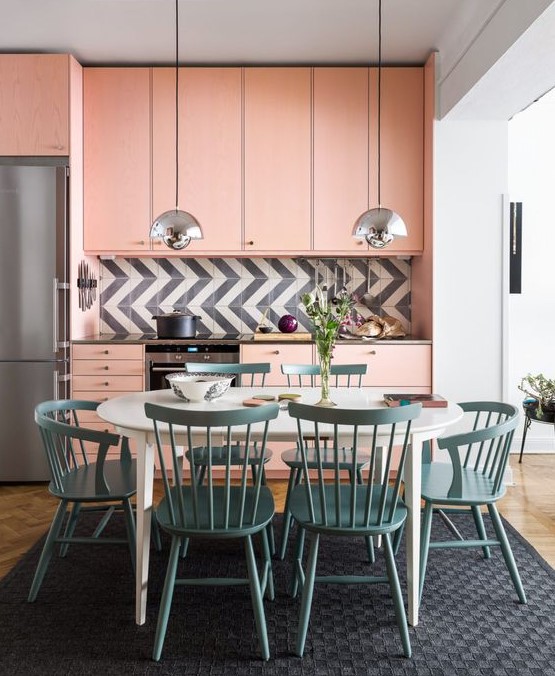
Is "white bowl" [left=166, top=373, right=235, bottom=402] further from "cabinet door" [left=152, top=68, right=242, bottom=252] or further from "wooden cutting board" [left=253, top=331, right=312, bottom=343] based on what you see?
"cabinet door" [left=152, top=68, right=242, bottom=252]

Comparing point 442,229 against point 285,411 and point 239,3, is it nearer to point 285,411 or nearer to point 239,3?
point 239,3

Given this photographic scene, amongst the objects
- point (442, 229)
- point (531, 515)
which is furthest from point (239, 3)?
point (531, 515)

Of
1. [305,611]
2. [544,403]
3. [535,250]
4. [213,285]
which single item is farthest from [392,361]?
[305,611]

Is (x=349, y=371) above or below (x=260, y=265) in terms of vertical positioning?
below

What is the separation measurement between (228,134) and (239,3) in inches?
38.6

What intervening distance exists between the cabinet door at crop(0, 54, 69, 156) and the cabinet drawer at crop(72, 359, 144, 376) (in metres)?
1.34

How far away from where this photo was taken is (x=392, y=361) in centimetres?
439

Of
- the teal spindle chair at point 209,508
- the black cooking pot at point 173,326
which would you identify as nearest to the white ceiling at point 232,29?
the black cooking pot at point 173,326

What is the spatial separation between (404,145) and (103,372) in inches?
98.1

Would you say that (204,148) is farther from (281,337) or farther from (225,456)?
(225,456)

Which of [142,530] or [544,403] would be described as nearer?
[142,530]

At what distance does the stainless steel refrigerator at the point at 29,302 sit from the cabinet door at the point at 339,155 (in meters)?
1.66

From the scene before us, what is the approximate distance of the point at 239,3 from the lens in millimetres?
3725

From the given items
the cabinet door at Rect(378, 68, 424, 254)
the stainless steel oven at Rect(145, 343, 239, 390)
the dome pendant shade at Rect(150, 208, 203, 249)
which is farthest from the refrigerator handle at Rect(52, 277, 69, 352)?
the cabinet door at Rect(378, 68, 424, 254)
